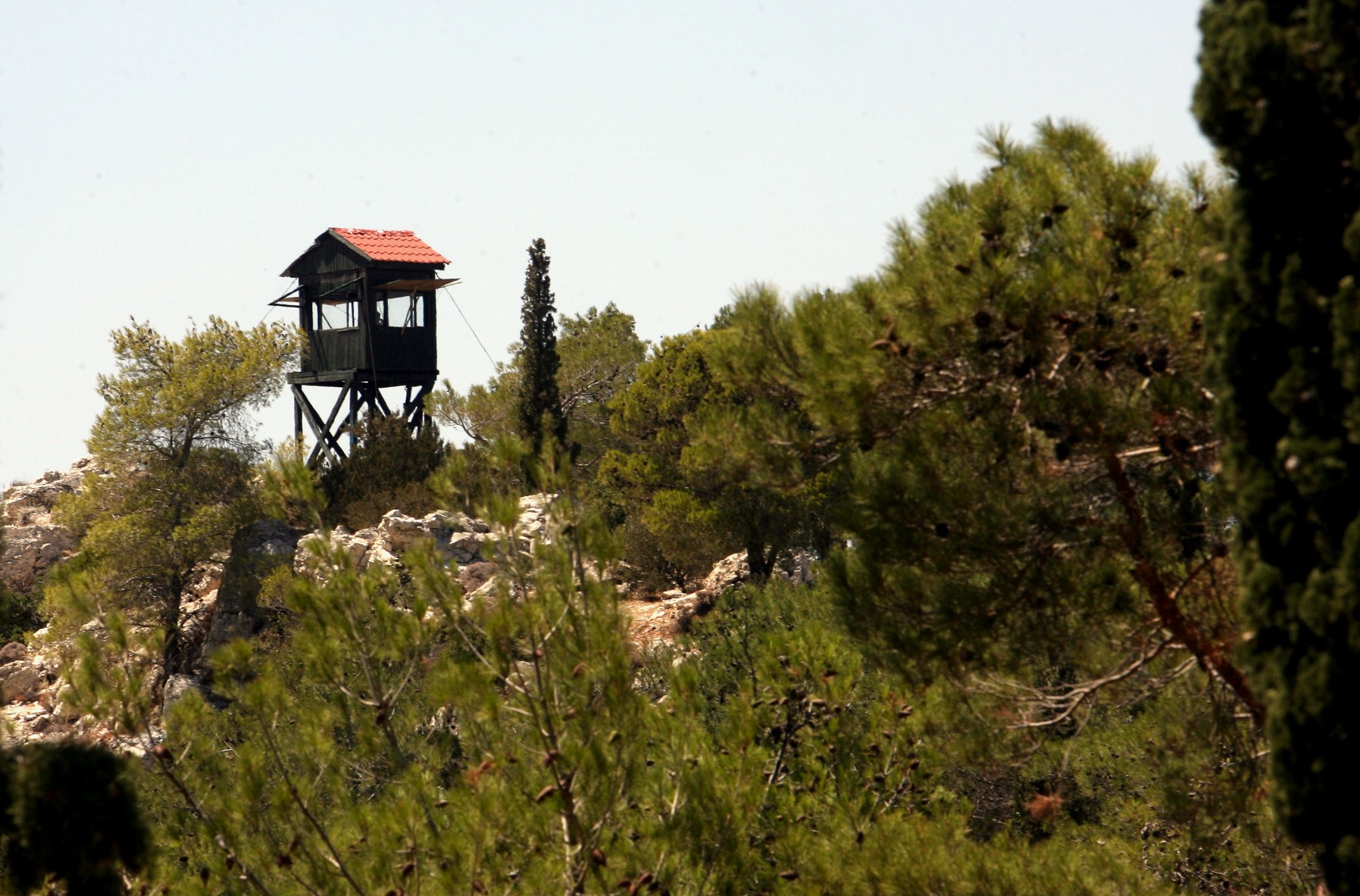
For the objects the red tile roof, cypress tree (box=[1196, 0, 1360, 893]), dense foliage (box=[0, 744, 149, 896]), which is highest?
the red tile roof

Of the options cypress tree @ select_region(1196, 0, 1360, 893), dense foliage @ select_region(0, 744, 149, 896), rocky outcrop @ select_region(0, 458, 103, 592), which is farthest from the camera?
rocky outcrop @ select_region(0, 458, 103, 592)

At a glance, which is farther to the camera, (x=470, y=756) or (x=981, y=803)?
(x=981, y=803)

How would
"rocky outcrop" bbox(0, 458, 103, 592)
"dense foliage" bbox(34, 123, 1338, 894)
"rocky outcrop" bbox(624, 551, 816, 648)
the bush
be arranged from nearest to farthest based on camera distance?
"dense foliage" bbox(34, 123, 1338, 894)
"rocky outcrop" bbox(624, 551, 816, 648)
the bush
"rocky outcrop" bbox(0, 458, 103, 592)

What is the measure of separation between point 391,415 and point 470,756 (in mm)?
29443

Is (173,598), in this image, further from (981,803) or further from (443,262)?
(981,803)

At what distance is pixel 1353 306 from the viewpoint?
5.33 meters

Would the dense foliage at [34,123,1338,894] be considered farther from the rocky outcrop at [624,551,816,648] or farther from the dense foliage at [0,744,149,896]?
the rocky outcrop at [624,551,816,648]

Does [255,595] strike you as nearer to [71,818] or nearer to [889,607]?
[889,607]

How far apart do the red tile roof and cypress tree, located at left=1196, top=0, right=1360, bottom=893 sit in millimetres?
31946

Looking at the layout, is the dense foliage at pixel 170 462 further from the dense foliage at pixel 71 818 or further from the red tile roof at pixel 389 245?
the dense foliage at pixel 71 818

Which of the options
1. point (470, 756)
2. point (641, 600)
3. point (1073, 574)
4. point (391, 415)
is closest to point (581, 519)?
point (470, 756)

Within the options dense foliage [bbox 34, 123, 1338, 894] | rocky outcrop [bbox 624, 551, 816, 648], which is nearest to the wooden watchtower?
rocky outcrop [bbox 624, 551, 816, 648]

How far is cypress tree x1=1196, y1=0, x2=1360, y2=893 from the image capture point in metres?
5.40

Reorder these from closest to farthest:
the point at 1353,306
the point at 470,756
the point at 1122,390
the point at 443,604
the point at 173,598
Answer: the point at 1353,306 → the point at 443,604 → the point at 1122,390 → the point at 470,756 → the point at 173,598
